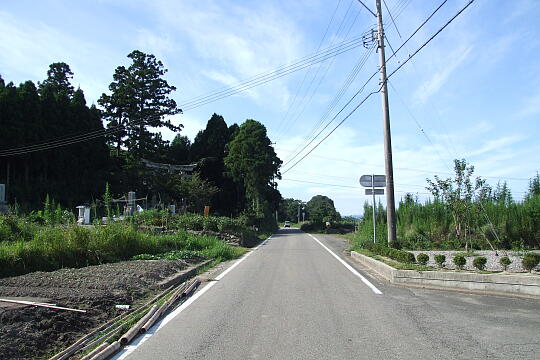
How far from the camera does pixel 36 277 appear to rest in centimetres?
1030

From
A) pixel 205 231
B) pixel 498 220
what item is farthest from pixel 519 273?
pixel 205 231

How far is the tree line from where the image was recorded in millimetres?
40625

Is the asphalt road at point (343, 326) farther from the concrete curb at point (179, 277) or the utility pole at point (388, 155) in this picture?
the utility pole at point (388, 155)

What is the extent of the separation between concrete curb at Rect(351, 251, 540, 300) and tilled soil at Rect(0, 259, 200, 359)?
6.29 meters

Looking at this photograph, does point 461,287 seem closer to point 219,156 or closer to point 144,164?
point 144,164

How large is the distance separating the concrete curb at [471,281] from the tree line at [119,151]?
105ft

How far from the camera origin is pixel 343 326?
706 cm

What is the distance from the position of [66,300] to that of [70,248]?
5.90m

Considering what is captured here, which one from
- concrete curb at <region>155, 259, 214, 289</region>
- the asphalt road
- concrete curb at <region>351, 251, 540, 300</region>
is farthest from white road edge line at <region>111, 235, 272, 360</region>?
concrete curb at <region>351, 251, 540, 300</region>

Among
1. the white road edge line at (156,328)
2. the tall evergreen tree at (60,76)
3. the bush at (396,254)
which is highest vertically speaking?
the tall evergreen tree at (60,76)

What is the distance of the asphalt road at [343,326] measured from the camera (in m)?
5.72

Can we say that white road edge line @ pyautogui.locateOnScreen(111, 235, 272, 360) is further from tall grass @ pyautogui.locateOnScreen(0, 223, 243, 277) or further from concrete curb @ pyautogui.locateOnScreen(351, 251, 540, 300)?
concrete curb @ pyautogui.locateOnScreen(351, 251, 540, 300)

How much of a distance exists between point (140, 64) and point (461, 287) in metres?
54.2

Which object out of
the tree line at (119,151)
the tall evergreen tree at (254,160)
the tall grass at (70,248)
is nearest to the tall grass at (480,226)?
the tall grass at (70,248)
